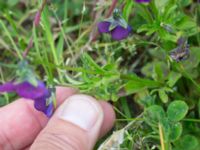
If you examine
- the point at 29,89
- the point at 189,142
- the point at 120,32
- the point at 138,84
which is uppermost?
the point at 29,89

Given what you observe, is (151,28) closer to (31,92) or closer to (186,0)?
(186,0)

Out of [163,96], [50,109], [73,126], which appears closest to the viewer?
[73,126]

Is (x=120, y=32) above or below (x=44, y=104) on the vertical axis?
above

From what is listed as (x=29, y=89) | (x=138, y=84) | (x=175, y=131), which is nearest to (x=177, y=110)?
(x=175, y=131)

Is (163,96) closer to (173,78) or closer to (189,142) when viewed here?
(173,78)

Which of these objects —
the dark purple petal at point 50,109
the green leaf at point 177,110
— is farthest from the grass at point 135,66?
the dark purple petal at point 50,109

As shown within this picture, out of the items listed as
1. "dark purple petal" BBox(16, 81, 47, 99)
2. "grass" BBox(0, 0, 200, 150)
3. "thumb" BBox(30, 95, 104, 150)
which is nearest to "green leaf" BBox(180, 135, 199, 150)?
"grass" BBox(0, 0, 200, 150)

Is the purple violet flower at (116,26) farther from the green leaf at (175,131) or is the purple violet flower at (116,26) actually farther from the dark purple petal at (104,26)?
the green leaf at (175,131)
